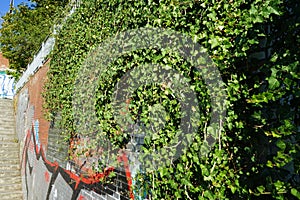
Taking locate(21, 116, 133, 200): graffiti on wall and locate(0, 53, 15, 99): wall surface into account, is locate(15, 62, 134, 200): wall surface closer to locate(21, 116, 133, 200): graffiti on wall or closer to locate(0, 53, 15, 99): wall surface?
locate(21, 116, 133, 200): graffiti on wall

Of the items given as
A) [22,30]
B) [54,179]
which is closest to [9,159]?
[54,179]

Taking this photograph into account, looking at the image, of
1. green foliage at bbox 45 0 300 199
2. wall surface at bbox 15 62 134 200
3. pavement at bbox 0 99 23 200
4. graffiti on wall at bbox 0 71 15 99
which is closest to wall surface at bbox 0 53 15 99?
graffiti on wall at bbox 0 71 15 99

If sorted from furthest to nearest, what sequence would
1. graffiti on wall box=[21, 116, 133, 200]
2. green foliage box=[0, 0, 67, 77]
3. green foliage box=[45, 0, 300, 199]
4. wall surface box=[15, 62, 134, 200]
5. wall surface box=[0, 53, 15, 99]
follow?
wall surface box=[0, 53, 15, 99], green foliage box=[0, 0, 67, 77], graffiti on wall box=[21, 116, 133, 200], wall surface box=[15, 62, 134, 200], green foliage box=[45, 0, 300, 199]

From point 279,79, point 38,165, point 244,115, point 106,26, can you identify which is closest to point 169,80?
point 244,115

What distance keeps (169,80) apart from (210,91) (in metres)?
0.51

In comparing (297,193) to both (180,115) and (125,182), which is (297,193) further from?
(125,182)

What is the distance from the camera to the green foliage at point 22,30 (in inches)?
582

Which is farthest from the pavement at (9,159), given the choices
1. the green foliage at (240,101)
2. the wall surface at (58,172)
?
the green foliage at (240,101)

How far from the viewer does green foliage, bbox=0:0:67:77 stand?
48.5 ft

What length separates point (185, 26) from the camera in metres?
2.14

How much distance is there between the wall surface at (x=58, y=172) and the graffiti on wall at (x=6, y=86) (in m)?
8.99

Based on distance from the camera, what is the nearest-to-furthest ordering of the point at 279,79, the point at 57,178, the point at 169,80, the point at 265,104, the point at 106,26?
the point at 279,79, the point at 265,104, the point at 169,80, the point at 106,26, the point at 57,178

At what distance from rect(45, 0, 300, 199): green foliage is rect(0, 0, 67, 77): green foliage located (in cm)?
1357

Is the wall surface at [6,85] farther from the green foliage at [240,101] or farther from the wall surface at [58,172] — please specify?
the green foliage at [240,101]
